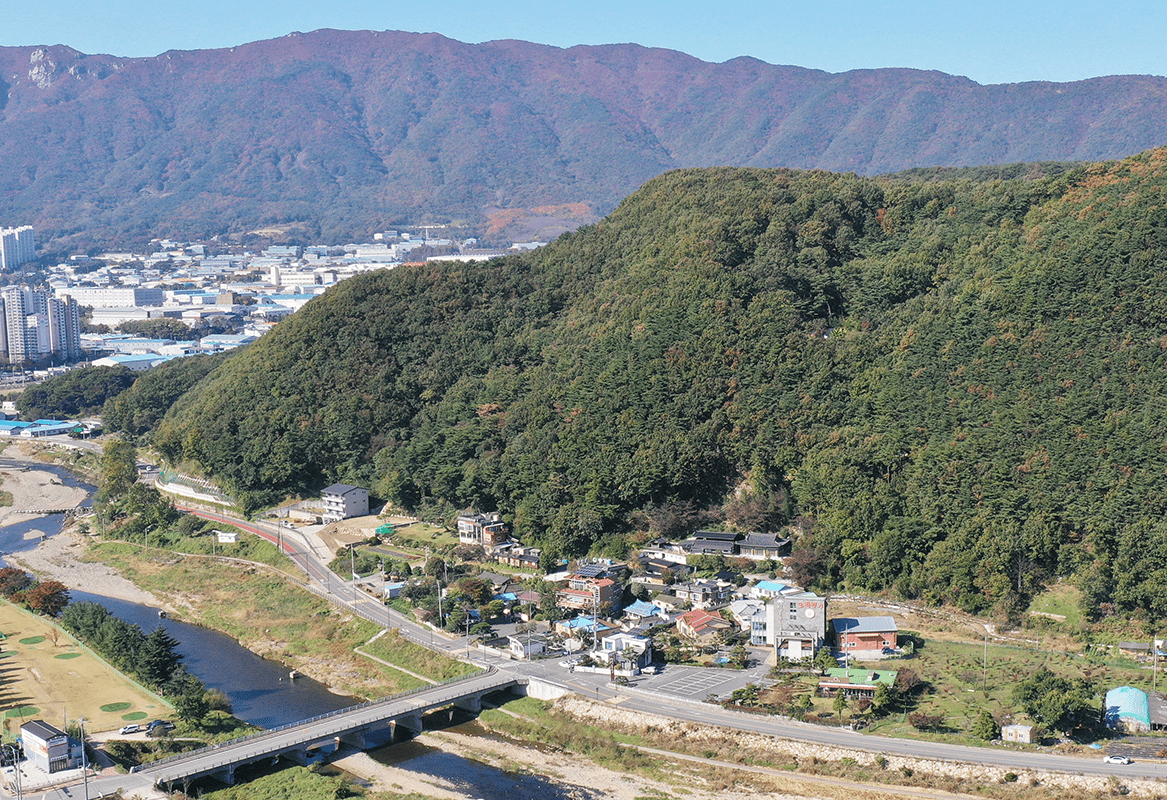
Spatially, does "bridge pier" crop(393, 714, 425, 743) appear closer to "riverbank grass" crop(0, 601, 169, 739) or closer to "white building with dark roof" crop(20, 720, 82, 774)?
"riverbank grass" crop(0, 601, 169, 739)

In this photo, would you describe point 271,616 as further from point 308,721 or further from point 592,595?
point 308,721

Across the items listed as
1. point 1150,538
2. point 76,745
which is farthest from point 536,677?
point 1150,538

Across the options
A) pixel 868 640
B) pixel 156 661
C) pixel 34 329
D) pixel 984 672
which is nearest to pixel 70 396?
pixel 34 329

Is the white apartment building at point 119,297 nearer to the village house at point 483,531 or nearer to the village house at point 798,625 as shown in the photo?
the village house at point 483,531

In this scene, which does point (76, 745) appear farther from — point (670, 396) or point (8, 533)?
point (8, 533)

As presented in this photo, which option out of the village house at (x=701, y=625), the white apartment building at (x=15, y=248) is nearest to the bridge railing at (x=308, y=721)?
the village house at (x=701, y=625)

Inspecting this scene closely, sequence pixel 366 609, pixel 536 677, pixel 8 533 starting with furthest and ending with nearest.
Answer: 1. pixel 8 533
2. pixel 366 609
3. pixel 536 677
